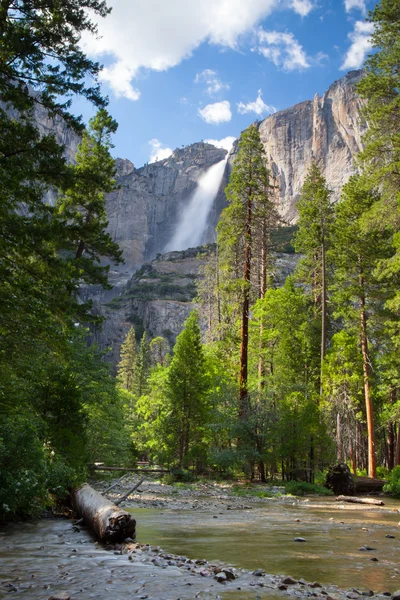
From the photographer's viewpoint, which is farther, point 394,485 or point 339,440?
point 339,440

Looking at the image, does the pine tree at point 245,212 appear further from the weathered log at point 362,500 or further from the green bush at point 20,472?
the green bush at point 20,472

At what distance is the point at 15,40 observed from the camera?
10055 millimetres

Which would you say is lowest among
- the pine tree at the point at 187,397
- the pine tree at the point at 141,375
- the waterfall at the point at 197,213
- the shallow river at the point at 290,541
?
the shallow river at the point at 290,541

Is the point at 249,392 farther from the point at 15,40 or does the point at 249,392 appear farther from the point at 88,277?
the point at 15,40

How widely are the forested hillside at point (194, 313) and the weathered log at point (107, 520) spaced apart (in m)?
1.23

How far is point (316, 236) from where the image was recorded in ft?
98.2

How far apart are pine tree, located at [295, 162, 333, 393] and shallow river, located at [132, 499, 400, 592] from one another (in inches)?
696

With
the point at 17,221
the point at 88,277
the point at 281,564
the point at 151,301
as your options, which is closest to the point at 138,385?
the point at 151,301

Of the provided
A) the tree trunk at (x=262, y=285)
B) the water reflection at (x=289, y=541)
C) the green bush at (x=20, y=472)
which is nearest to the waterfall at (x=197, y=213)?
the tree trunk at (x=262, y=285)

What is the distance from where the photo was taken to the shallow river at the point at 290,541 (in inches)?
193

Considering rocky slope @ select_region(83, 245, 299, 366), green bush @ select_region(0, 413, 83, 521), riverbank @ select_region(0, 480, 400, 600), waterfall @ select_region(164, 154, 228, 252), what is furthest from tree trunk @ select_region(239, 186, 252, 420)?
waterfall @ select_region(164, 154, 228, 252)

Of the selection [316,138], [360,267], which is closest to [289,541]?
[360,267]

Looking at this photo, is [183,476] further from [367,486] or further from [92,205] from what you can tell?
[92,205]

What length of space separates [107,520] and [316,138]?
138716 mm
